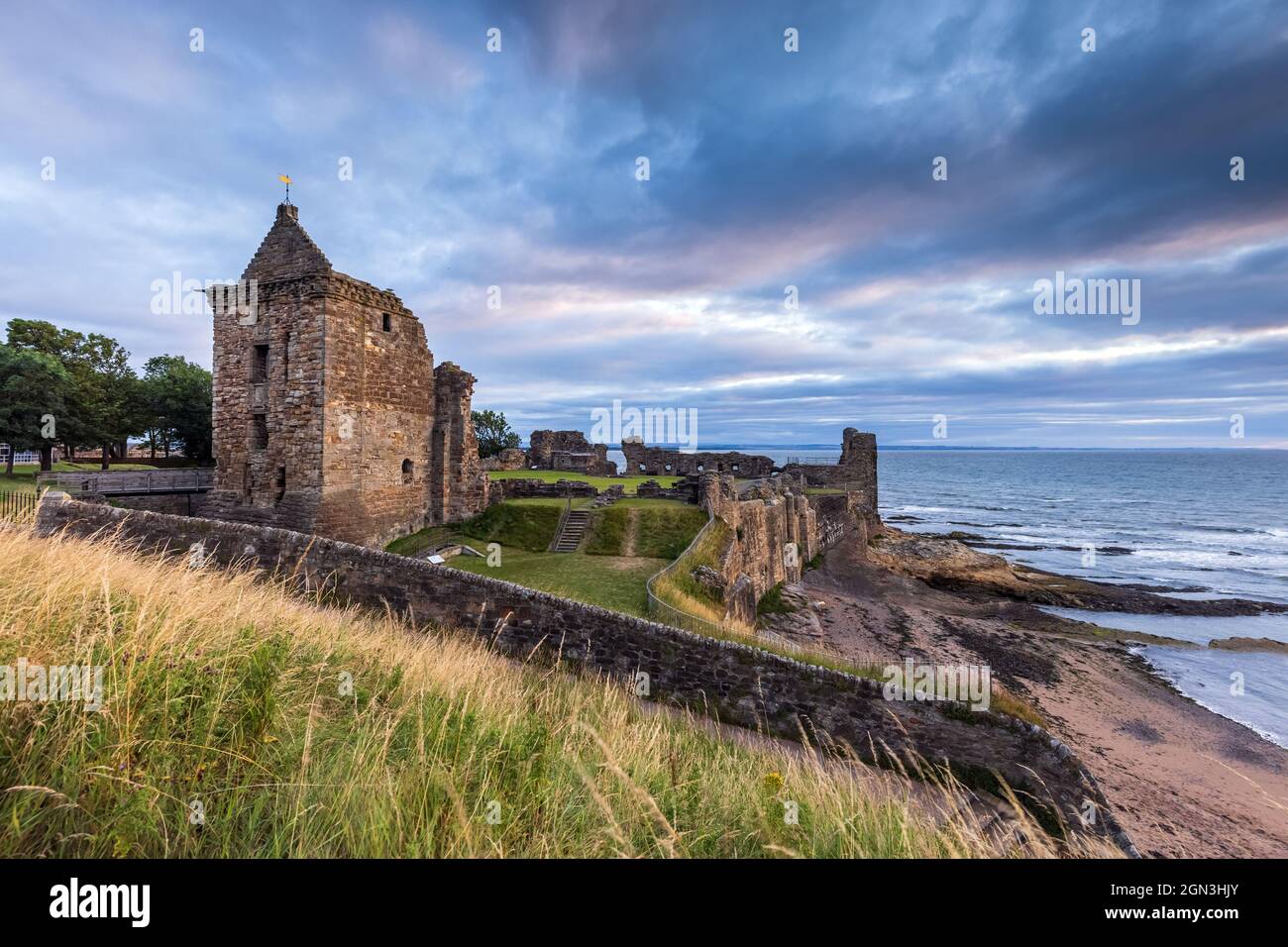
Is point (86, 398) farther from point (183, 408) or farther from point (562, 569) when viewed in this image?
point (562, 569)

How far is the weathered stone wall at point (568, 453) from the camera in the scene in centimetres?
4209

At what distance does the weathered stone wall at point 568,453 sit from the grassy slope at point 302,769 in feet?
120

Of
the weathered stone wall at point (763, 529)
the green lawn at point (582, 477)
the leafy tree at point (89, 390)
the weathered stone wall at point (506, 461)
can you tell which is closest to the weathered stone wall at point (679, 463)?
the green lawn at point (582, 477)

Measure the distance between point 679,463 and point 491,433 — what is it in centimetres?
1679

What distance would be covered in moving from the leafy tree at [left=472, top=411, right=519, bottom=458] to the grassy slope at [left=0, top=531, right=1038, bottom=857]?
143 feet

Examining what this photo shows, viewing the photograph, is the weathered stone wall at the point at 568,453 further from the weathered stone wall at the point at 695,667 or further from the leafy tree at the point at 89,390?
the weathered stone wall at the point at 695,667

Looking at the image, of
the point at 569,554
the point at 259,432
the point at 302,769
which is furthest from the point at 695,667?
the point at 259,432

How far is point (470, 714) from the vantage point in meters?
4.61

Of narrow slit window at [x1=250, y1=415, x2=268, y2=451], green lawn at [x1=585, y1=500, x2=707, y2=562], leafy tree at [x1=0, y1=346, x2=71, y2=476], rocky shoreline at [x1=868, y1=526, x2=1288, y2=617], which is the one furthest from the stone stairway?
rocky shoreline at [x1=868, y1=526, x2=1288, y2=617]

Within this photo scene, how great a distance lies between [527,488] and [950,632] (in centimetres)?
2271

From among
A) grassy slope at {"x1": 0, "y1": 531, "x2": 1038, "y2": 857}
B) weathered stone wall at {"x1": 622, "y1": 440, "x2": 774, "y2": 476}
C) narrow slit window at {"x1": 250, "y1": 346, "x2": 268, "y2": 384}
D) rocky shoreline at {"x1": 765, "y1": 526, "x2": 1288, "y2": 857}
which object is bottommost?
rocky shoreline at {"x1": 765, "y1": 526, "x2": 1288, "y2": 857}

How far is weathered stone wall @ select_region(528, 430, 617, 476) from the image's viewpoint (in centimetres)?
4209

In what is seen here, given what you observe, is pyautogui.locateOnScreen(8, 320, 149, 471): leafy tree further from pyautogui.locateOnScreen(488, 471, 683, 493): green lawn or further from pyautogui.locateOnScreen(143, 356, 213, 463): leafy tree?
pyautogui.locateOnScreen(488, 471, 683, 493): green lawn

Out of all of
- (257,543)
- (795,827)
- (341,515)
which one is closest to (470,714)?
(795,827)
